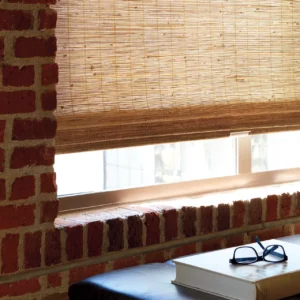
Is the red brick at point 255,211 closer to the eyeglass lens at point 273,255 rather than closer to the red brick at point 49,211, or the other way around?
the eyeglass lens at point 273,255

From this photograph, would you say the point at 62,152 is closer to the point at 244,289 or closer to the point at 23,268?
the point at 23,268

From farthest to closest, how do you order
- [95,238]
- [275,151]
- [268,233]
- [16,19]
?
1. [275,151]
2. [268,233]
3. [95,238]
4. [16,19]

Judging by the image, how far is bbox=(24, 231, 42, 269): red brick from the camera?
217 cm

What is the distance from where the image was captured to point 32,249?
2.19 m

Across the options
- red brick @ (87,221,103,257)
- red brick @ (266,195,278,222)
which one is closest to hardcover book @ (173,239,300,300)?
red brick @ (87,221,103,257)

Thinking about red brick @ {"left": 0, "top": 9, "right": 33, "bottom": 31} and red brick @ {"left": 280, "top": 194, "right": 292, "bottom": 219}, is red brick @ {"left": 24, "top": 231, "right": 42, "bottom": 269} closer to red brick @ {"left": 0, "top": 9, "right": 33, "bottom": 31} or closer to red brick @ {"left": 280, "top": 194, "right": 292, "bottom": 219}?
red brick @ {"left": 0, "top": 9, "right": 33, "bottom": 31}

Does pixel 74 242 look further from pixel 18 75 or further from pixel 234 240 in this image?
pixel 234 240

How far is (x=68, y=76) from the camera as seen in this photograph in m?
2.30

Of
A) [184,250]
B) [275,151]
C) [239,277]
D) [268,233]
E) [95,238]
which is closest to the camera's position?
[239,277]

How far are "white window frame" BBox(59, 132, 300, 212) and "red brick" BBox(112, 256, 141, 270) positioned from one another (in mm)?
220

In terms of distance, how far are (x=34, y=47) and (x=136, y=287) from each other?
0.73m

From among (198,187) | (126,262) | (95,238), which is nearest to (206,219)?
(198,187)

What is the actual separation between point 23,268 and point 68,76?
59cm

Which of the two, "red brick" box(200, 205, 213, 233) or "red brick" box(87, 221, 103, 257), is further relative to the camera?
"red brick" box(200, 205, 213, 233)
